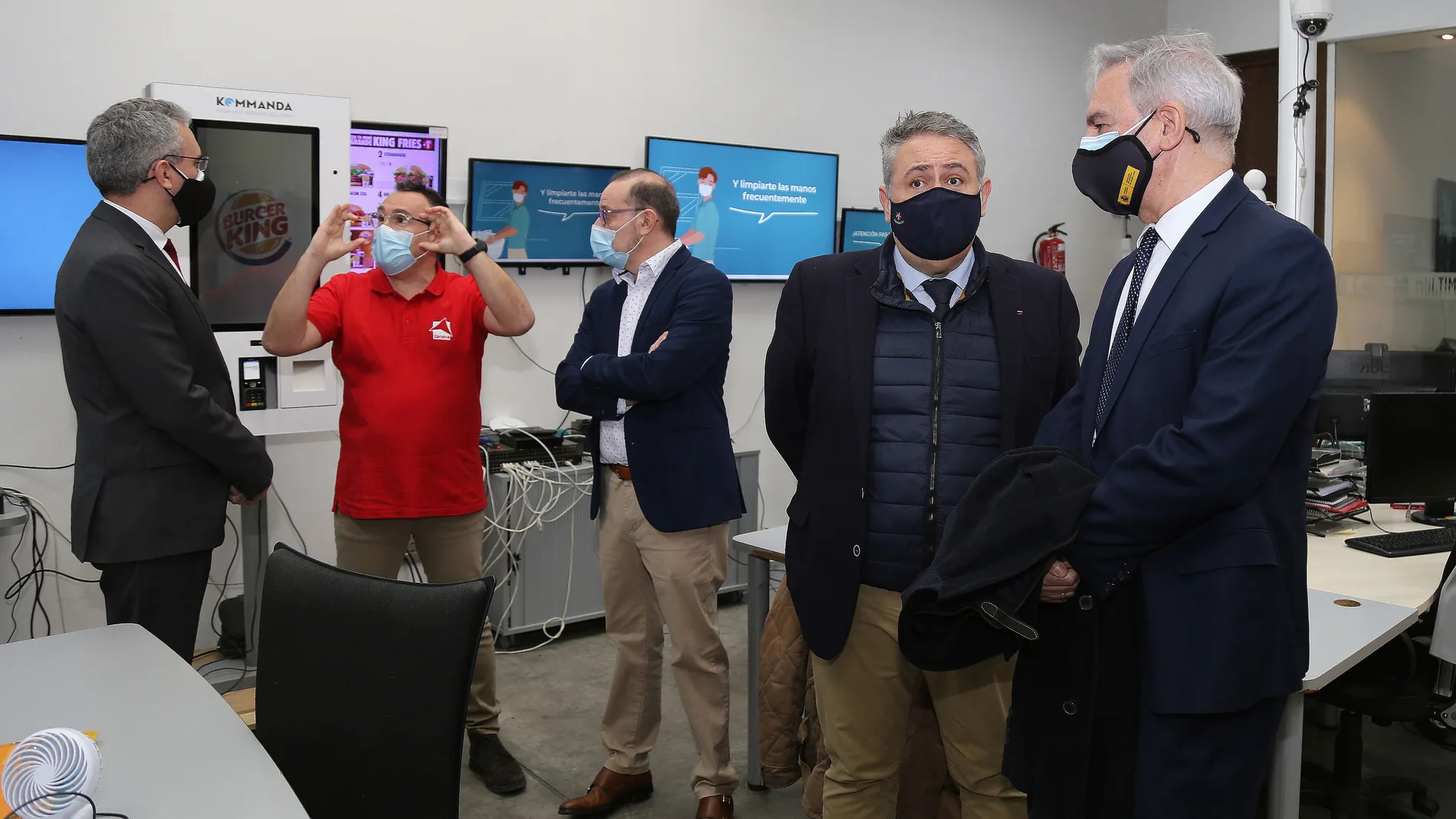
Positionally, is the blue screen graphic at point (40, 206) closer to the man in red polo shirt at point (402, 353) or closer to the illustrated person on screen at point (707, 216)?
the man in red polo shirt at point (402, 353)

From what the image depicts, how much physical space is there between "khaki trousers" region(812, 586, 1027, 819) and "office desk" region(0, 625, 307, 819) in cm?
114

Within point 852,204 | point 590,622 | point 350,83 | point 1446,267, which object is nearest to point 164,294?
point 350,83

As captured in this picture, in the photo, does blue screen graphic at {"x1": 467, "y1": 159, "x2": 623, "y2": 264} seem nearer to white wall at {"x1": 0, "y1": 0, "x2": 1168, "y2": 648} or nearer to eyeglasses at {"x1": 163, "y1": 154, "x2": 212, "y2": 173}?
white wall at {"x1": 0, "y1": 0, "x2": 1168, "y2": 648}

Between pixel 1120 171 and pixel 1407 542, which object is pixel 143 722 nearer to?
pixel 1120 171

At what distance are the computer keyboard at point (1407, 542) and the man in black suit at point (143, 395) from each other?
333 cm

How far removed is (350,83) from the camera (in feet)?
13.9

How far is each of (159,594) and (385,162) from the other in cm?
216

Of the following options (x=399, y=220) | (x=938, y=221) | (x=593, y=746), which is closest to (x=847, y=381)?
(x=938, y=221)

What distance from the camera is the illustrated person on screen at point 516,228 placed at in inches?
180

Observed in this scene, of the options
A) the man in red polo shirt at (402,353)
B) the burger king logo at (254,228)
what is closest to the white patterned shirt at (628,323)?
the man in red polo shirt at (402,353)

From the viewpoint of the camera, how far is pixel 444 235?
9.47 ft

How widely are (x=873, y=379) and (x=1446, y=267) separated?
6420 millimetres

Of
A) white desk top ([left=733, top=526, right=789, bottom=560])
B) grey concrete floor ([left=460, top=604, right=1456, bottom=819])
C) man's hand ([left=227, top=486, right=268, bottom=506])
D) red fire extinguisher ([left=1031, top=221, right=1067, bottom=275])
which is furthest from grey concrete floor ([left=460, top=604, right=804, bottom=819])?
red fire extinguisher ([left=1031, top=221, right=1067, bottom=275])

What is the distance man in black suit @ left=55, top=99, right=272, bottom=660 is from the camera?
2414 millimetres
